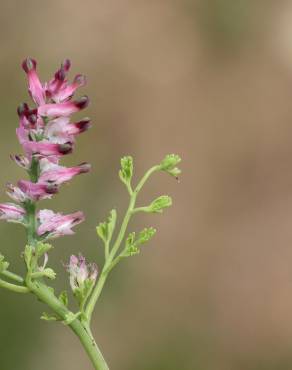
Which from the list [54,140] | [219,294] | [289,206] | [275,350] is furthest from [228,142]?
[54,140]

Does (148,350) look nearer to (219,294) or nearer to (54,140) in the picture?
(219,294)

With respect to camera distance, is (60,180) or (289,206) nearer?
(60,180)

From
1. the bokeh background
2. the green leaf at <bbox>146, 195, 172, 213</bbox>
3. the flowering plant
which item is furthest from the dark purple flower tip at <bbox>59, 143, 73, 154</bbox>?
the bokeh background

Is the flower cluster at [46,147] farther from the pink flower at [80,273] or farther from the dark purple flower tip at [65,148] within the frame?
the pink flower at [80,273]

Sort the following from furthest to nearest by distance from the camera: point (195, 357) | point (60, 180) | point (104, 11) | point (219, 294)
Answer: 1. point (104, 11)
2. point (219, 294)
3. point (195, 357)
4. point (60, 180)

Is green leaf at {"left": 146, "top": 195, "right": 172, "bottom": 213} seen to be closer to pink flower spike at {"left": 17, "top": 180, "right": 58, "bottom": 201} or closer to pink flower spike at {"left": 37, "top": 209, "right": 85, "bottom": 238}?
pink flower spike at {"left": 37, "top": 209, "right": 85, "bottom": 238}

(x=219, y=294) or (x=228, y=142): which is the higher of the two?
(x=228, y=142)

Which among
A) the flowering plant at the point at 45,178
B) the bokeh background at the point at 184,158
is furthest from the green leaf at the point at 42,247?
the bokeh background at the point at 184,158
